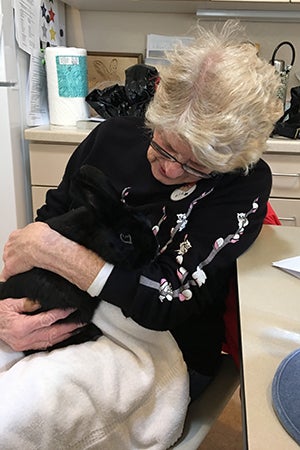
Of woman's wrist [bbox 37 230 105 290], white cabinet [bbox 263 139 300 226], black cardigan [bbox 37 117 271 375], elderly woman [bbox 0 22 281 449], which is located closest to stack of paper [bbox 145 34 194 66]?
white cabinet [bbox 263 139 300 226]

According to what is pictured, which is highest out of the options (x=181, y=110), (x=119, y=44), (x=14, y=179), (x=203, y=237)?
(x=119, y=44)

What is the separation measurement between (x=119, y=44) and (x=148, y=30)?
165 millimetres

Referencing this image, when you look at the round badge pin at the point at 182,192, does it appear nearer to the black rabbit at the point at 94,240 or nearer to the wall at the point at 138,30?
the black rabbit at the point at 94,240

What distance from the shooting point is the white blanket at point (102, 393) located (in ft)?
2.41

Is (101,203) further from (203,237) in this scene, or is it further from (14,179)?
(14,179)

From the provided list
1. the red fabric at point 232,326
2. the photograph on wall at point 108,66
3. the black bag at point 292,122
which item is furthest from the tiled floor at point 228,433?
the photograph on wall at point 108,66

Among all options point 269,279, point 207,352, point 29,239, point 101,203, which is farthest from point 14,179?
point 269,279

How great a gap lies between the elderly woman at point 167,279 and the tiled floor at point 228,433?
67 centimetres

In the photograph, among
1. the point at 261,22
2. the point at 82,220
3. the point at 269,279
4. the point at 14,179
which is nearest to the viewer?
the point at 269,279

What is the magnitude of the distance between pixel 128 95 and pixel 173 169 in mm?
1143

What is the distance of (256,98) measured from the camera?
2.71ft

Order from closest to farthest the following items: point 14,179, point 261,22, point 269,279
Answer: point 269,279 < point 14,179 < point 261,22

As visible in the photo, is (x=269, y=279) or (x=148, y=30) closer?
(x=269, y=279)

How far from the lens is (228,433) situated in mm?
1570
